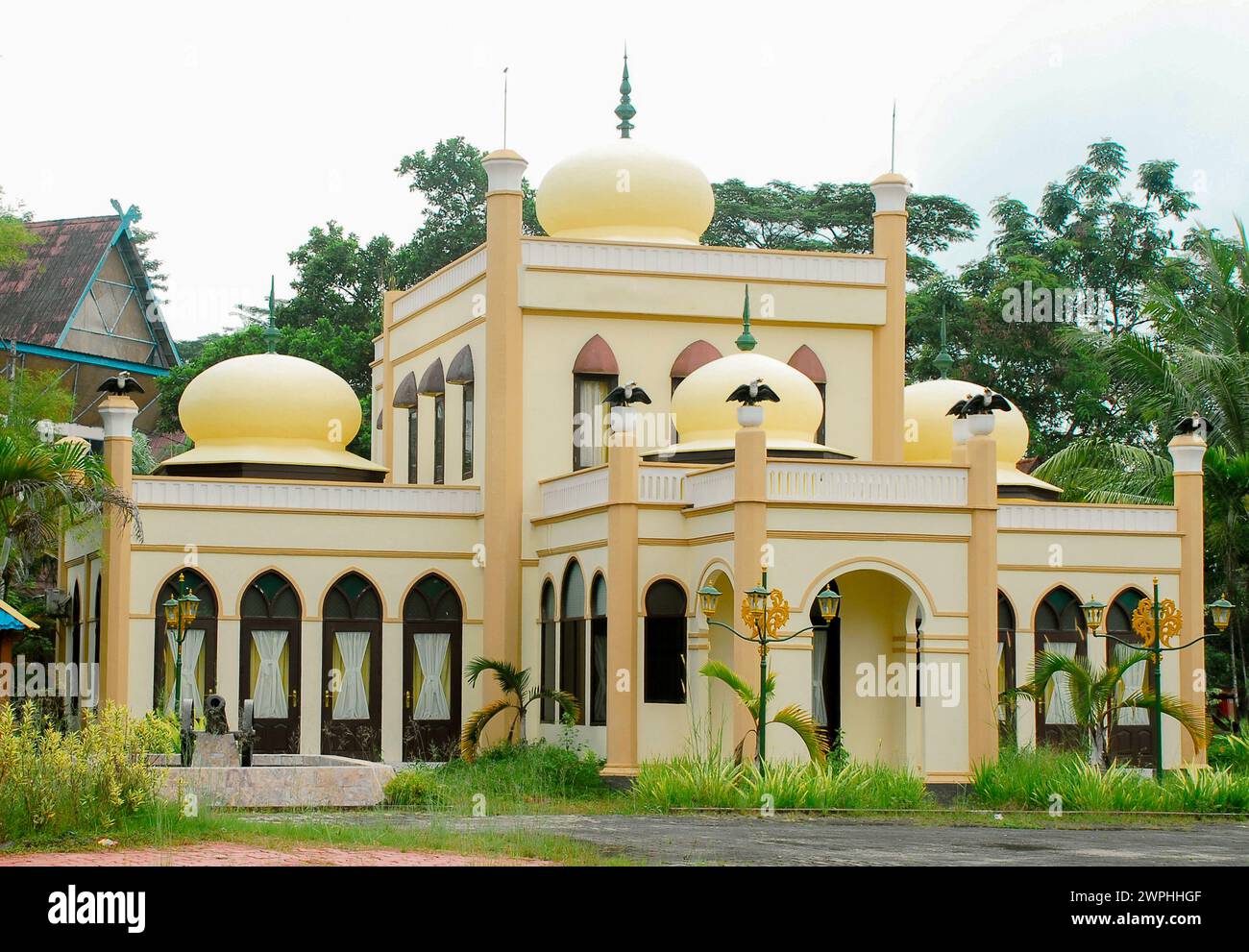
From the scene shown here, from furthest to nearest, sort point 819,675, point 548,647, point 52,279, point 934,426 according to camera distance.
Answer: point 52,279, point 934,426, point 548,647, point 819,675

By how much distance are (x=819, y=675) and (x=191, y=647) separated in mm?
9677

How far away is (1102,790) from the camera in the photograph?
23828mm

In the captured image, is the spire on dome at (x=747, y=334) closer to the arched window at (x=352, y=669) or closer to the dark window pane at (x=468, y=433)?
the dark window pane at (x=468, y=433)

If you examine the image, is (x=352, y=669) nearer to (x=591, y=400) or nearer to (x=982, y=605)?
(x=591, y=400)

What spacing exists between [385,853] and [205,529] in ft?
49.1

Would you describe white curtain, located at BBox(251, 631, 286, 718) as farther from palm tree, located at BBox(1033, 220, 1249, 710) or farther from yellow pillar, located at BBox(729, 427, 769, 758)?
palm tree, located at BBox(1033, 220, 1249, 710)

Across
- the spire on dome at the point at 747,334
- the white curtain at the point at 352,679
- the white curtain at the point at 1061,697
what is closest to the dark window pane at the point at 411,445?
the white curtain at the point at 352,679

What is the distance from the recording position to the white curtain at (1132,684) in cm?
2984

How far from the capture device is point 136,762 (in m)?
17.1

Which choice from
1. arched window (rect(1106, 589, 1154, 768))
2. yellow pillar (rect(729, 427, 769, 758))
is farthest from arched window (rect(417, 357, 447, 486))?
arched window (rect(1106, 589, 1154, 768))

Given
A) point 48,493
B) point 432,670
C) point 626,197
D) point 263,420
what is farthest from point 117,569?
point 626,197
